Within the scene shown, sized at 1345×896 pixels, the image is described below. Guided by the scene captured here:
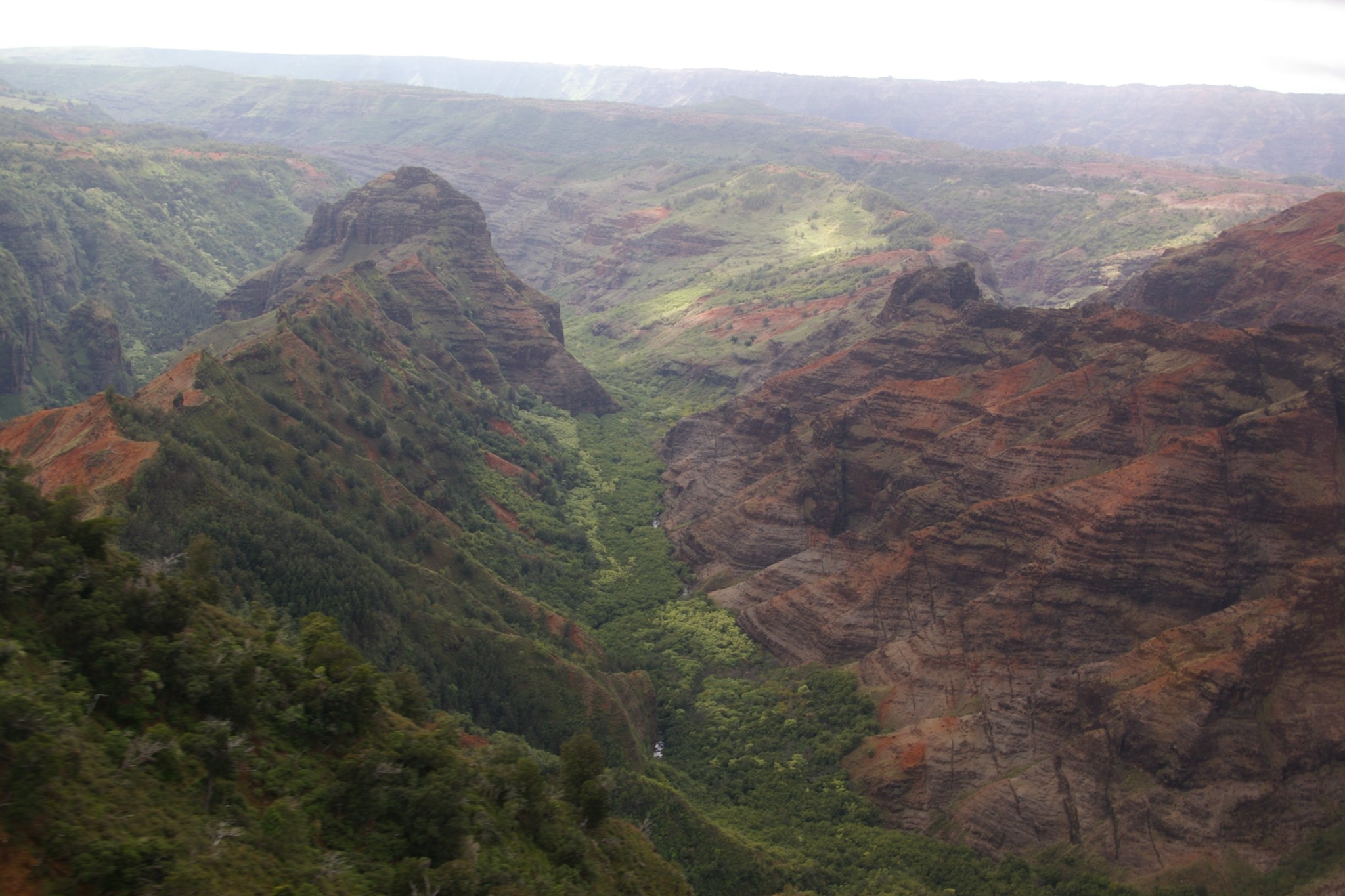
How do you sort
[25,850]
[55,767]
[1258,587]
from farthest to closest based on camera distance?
[1258,587]
[55,767]
[25,850]

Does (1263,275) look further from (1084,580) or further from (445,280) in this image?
(445,280)

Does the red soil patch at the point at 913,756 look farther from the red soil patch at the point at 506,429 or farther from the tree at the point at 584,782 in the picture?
the red soil patch at the point at 506,429

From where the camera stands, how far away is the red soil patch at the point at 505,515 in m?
97.9

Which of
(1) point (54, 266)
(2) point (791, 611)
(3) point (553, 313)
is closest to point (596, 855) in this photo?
(2) point (791, 611)

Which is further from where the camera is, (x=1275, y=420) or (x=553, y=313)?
(x=553, y=313)

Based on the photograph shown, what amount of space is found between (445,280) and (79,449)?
85.0 metres

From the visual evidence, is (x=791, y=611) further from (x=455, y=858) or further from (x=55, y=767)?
(x=55, y=767)

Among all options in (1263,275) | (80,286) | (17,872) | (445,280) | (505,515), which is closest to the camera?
(17,872)

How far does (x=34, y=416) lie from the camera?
6825 centimetres

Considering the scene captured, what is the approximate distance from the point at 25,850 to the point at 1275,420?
67620 millimetres

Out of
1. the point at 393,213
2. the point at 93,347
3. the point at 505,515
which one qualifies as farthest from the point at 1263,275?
the point at 93,347

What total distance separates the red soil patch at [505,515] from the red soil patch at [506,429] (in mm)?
19603

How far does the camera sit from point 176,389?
7200cm

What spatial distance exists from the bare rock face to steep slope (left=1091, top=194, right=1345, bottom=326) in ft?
251
